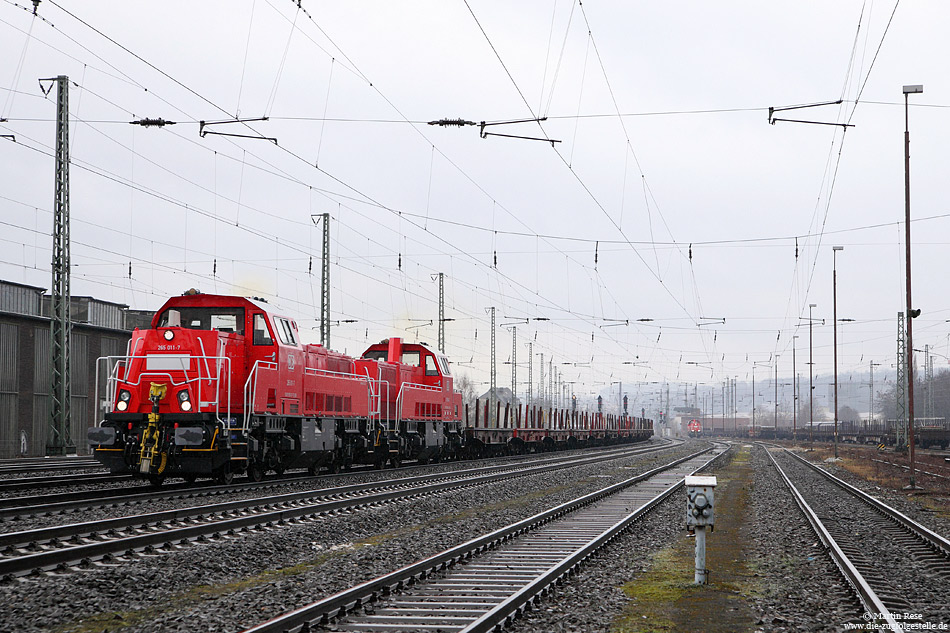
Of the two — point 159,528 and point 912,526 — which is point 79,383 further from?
point 912,526

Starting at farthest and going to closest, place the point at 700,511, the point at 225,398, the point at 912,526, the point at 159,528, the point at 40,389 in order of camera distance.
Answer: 1. the point at 40,389
2. the point at 225,398
3. the point at 912,526
4. the point at 159,528
5. the point at 700,511

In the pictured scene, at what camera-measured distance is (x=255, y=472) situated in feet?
70.5

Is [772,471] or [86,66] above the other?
[86,66]

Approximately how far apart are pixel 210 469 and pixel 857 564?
1220 cm

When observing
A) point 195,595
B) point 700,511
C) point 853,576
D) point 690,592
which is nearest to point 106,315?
point 195,595

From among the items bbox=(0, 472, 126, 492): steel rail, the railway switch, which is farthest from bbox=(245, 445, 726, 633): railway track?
bbox=(0, 472, 126, 492): steel rail

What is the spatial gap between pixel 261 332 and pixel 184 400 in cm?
304

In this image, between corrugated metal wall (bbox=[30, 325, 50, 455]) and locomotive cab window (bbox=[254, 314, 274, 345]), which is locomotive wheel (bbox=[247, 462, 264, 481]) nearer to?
locomotive cab window (bbox=[254, 314, 274, 345])

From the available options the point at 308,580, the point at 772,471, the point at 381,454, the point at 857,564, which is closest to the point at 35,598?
the point at 308,580

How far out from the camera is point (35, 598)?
8781mm

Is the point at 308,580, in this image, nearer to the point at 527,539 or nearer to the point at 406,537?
the point at 406,537

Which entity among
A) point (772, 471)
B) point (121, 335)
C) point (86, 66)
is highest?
point (86, 66)

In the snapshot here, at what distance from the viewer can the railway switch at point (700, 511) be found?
418 inches

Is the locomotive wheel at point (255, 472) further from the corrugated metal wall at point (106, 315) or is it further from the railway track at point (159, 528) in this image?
the corrugated metal wall at point (106, 315)
